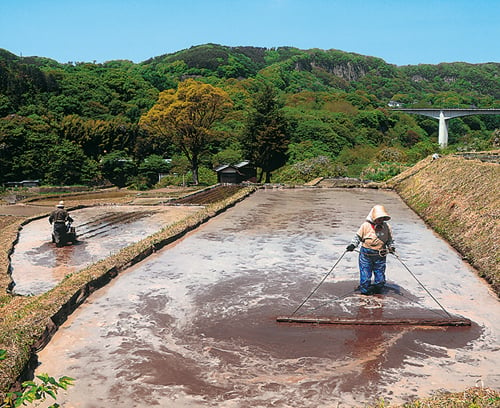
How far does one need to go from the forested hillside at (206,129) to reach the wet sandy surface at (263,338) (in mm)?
25210

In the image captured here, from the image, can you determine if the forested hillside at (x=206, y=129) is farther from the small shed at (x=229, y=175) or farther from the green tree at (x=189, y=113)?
the small shed at (x=229, y=175)

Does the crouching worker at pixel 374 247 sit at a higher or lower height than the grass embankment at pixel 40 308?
higher

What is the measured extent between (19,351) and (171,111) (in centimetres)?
3243

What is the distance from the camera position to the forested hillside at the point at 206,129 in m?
40.7

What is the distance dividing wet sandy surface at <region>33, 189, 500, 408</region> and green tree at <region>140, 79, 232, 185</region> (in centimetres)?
2675

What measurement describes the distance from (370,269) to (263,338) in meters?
2.47

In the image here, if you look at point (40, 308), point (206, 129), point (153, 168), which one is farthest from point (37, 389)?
point (153, 168)

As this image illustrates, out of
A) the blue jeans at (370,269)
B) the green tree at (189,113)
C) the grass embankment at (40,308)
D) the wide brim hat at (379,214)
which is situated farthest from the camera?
the green tree at (189,113)

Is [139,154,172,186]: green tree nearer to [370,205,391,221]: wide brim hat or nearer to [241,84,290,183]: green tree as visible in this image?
[241,84,290,183]: green tree

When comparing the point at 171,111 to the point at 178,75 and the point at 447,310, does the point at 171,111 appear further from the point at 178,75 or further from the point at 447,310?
the point at 178,75

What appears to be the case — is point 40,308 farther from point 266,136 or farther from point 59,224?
point 266,136

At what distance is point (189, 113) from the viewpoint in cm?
3722

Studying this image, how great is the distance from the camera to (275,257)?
11.0 meters

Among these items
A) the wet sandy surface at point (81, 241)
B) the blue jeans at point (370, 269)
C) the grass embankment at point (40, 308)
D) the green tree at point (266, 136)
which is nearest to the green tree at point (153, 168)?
the green tree at point (266, 136)
